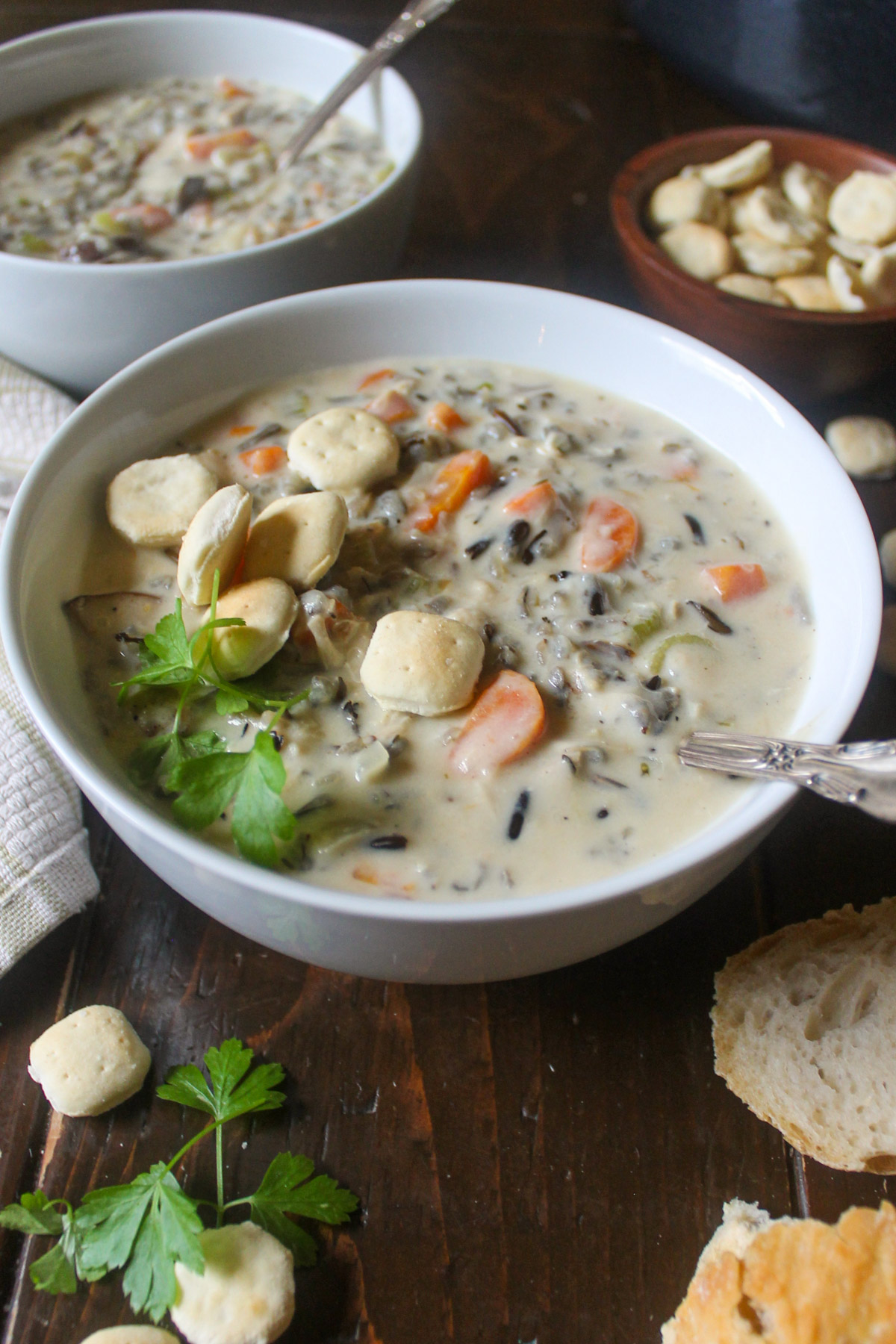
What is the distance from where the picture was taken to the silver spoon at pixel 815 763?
1.40 meters

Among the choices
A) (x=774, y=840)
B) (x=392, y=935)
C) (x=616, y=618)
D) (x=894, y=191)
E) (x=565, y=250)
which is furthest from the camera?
(x=565, y=250)

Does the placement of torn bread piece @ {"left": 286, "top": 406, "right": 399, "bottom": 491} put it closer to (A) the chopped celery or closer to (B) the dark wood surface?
(A) the chopped celery

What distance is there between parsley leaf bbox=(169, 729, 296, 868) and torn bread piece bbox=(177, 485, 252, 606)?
12.0 inches

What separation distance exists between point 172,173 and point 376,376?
3.74 feet

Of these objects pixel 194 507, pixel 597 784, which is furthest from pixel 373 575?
pixel 597 784

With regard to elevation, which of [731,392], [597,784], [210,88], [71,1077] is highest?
[210,88]

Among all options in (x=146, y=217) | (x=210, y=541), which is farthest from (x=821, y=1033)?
(x=146, y=217)

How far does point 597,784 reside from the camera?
1.62 metres

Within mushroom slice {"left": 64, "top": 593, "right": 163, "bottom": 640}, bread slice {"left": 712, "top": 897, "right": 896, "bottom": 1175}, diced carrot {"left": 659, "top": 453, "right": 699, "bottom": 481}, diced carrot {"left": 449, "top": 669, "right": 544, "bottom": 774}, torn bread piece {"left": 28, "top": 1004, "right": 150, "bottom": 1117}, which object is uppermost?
mushroom slice {"left": 64, "top": 593, "right": 163, "bottom": 640}

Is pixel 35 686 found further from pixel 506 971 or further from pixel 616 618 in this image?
pixel 616 618

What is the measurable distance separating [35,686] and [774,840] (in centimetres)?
127

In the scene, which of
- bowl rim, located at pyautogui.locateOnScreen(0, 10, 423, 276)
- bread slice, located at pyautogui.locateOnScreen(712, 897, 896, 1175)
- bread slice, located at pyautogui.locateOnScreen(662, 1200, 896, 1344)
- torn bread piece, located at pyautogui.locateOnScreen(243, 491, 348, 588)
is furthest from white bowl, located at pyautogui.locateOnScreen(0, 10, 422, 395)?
bread slice, located at pyautogui.locateOnScreen(662, 1200, 896, 1344)

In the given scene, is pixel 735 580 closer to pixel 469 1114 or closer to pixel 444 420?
pixel 444 420

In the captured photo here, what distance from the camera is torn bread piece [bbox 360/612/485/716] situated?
1642mm
